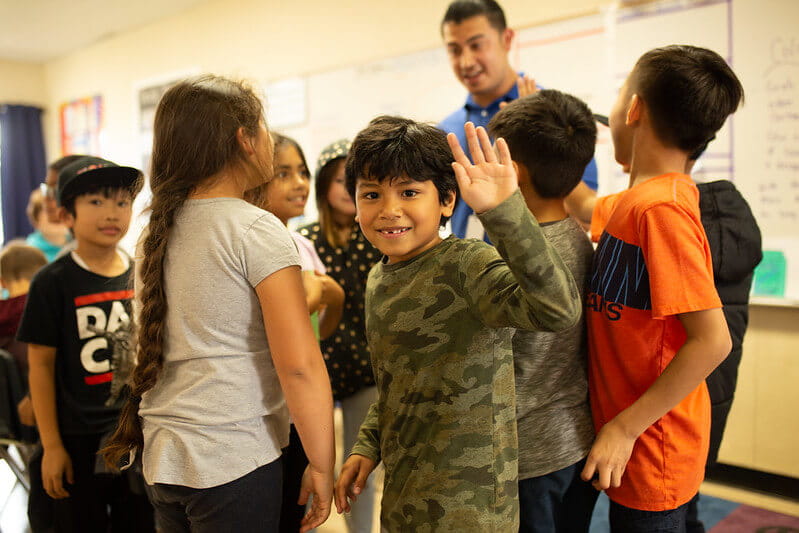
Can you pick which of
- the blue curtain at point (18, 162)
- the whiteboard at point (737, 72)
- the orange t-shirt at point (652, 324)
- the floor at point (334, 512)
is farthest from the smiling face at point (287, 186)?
the blue curtain at point (18, 162)

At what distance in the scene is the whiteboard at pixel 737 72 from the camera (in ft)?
8.08

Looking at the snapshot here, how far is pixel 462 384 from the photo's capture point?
0.95 meters

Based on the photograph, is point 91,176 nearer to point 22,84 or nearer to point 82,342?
point 82,342

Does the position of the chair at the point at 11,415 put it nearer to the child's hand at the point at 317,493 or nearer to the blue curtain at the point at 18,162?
the child's hand at the point at 317,493

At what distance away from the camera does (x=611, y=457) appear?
1.01 metres

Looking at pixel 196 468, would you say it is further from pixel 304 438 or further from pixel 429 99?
pixel 429 99

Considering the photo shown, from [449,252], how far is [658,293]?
13.8 inches

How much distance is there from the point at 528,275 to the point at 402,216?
0.94 ft

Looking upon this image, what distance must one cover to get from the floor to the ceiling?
13.1 feet

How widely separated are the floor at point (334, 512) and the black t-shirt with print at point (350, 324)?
722 mm

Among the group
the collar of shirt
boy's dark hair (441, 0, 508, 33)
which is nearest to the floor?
the collar of shirt

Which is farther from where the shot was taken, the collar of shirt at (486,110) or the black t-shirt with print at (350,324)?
the collar of shirt at (486,110)

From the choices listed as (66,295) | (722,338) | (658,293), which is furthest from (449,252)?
(66,295)

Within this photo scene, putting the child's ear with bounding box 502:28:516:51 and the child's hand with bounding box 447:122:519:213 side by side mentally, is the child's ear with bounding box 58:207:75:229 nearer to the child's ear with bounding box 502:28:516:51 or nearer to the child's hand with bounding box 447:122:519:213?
the child's hand with bounding box 447:122:519:213
